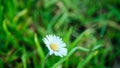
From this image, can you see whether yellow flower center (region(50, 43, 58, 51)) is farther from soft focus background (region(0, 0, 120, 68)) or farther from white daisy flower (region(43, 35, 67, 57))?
soft focus background (region(0, 0, 120, 68))

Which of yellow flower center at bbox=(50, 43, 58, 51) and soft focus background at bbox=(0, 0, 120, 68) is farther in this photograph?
soft focus background at bbox=(0, 0, 120, 68)

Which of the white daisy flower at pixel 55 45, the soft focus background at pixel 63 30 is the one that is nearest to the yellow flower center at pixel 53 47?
the white daisy flower at pixel 55 45

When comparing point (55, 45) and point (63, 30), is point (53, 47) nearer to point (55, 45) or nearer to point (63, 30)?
point (55, 45)

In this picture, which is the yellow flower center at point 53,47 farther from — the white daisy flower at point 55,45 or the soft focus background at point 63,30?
the soft focus background at point 63,30

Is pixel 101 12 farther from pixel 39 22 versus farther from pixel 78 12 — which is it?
pixel 39 22

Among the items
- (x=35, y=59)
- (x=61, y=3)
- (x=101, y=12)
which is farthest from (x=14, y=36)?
(x=101, y=12)

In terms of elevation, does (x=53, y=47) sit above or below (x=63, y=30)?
below

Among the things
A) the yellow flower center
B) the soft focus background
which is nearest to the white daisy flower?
the yellow flower center

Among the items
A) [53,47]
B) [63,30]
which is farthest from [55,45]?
[63,30]
